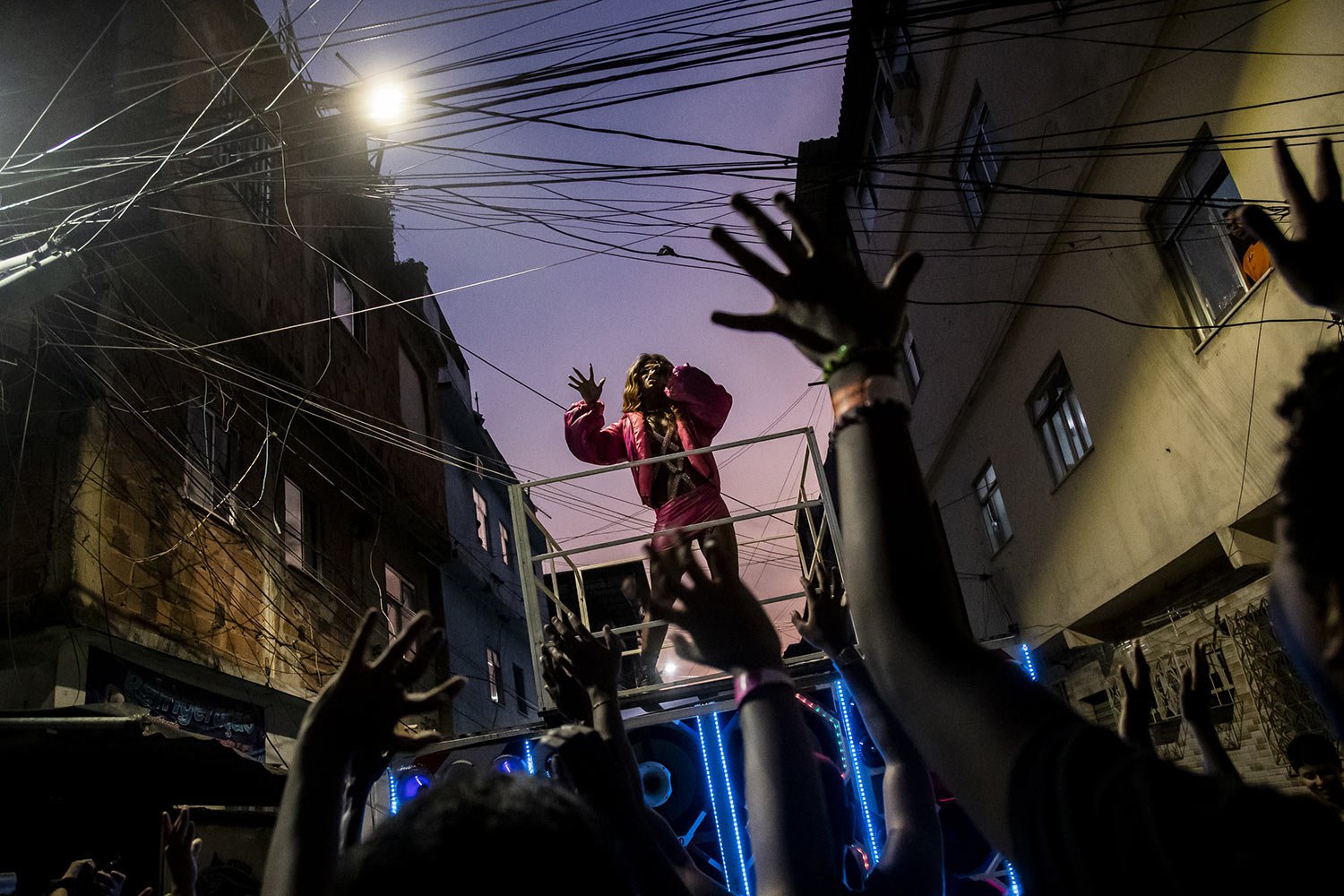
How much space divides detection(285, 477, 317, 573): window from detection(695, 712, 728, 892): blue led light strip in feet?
24.8

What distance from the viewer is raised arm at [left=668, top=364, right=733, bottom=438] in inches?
261

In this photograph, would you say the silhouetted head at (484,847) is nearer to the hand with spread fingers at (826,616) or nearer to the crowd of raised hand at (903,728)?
the crowd of raised hand at (903,728)

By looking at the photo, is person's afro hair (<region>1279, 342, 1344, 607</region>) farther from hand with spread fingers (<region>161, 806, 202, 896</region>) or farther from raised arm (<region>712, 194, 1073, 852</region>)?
hand with spread fingers (<region>161, 806, 202, 896</region>)

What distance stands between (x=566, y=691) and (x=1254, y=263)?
279 inches

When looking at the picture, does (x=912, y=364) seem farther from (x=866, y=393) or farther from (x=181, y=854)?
(x=866, y=393)

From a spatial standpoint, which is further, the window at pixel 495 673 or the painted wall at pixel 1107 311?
the window at pixel 495 673

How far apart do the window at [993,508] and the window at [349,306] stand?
10130mm

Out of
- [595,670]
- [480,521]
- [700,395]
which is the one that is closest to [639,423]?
[700,395]

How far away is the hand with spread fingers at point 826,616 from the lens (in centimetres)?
280

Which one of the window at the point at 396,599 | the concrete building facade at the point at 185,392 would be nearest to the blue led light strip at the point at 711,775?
the concrete building facade at the point at 185,392

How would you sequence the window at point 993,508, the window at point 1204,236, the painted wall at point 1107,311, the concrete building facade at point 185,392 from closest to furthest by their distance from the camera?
1. the painted wall at point 1107,311
2. the concrete building facade at point 185,392
3. the window at point 1204,236
4. the window at point 993,508

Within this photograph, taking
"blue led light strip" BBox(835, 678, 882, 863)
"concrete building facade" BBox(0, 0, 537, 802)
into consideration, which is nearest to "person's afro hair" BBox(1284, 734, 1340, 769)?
"blue led light strip" BBox(835, 678, 882, 863)

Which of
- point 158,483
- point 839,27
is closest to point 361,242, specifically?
point 158,483

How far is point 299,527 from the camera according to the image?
12.0m
